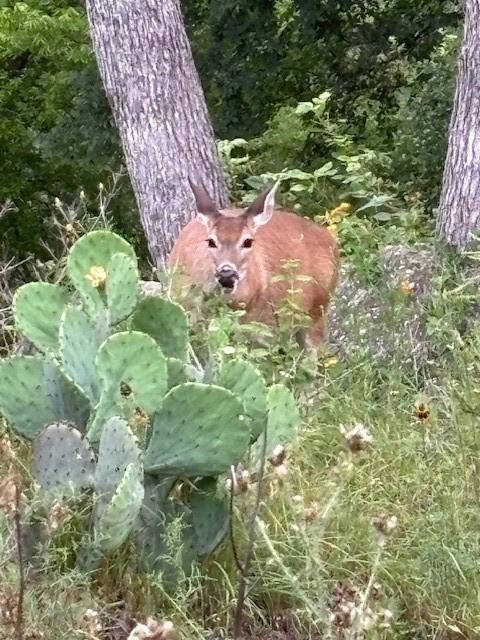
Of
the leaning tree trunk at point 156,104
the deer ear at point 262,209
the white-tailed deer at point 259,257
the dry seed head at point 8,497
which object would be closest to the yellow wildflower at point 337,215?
the white-tailed deer at point 259,257

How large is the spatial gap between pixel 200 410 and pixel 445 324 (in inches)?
68.3

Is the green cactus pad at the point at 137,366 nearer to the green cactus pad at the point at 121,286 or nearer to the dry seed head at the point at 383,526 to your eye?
the green cactus pad at the point at 121,286

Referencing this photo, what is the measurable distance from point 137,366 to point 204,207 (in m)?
4.01

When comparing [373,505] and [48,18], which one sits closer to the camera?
[373,505]

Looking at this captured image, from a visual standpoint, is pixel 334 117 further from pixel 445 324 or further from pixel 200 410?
pixel 200 410

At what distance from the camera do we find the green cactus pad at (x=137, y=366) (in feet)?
13.6

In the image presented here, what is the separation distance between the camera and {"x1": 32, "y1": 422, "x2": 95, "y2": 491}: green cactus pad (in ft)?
13.7

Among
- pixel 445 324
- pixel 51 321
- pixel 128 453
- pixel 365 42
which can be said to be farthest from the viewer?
pixel 365 42

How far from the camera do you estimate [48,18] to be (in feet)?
50.0

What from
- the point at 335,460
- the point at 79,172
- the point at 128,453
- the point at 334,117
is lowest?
the point at 79,172

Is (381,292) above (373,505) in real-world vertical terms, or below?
below

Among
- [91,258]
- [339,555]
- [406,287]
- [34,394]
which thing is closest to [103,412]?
[34,394]

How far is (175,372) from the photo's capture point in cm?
455

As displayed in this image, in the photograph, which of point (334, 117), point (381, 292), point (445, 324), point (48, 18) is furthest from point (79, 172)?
point (445, 324)
